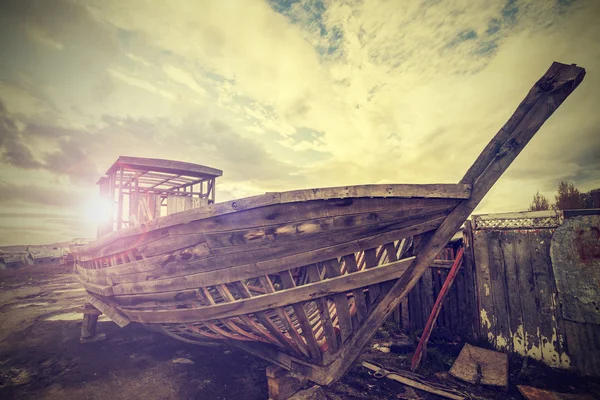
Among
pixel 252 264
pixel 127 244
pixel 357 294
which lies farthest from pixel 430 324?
pixel 127 244

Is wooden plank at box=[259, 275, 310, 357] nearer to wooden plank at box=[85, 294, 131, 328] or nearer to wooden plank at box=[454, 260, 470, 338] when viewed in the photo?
wooden plank at box=[85, 294, 131, 328]

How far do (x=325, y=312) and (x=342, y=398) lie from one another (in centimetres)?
157

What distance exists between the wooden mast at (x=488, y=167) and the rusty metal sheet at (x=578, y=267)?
3.04 m

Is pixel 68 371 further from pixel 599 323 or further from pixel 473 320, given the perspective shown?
pixel 599 323

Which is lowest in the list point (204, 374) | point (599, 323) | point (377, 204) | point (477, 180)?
point (204, 374)

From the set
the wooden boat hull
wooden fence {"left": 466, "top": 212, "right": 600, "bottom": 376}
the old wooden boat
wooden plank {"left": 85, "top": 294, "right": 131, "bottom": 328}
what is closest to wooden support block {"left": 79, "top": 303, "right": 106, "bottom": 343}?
wooden plank {"left": 85, "top": 294, "right": 131, "bottom": 328}

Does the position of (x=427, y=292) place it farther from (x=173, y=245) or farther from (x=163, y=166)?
(x=163, y=166)

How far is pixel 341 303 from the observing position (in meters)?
2.52

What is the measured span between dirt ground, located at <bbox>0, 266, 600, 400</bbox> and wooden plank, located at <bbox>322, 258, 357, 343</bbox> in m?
1.26

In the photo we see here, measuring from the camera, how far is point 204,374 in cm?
379

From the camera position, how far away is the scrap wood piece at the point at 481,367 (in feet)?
11.5

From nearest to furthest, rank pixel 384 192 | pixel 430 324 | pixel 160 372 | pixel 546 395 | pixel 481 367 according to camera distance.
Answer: pixel 384 192, pixel 546 395, pixel 481 367, pixel 160 372, pixel 430 324

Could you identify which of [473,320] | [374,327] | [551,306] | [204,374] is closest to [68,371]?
[204,374]

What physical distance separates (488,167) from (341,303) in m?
1.97
